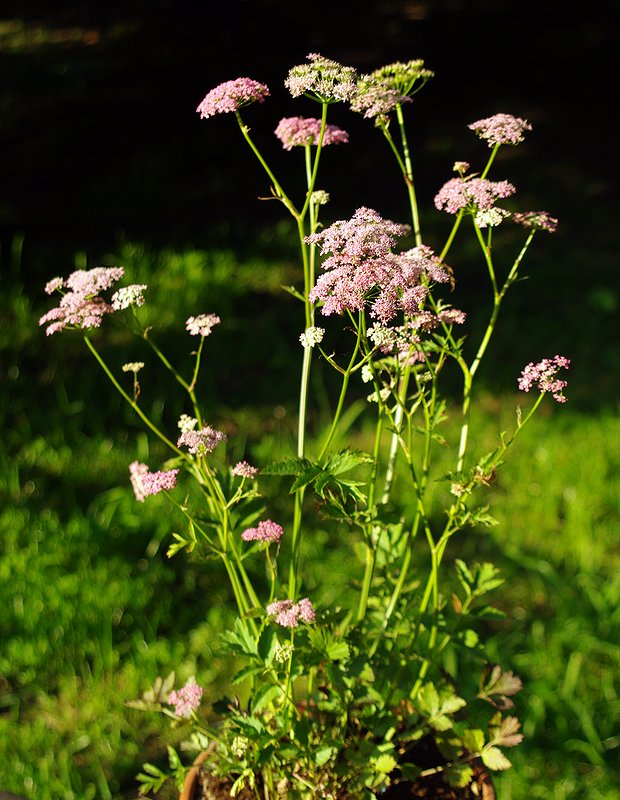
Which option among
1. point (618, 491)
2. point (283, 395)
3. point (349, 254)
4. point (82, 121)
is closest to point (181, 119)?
point (82, 121)

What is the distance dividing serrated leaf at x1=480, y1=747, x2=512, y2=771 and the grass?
22.7 inches

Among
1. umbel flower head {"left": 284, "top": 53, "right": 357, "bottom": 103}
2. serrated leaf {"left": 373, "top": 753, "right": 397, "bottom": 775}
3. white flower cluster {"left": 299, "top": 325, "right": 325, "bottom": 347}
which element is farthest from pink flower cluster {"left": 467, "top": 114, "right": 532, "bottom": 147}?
serrated leaf {"left": 373, "top": 753, "right": 397, "bottom": 775}

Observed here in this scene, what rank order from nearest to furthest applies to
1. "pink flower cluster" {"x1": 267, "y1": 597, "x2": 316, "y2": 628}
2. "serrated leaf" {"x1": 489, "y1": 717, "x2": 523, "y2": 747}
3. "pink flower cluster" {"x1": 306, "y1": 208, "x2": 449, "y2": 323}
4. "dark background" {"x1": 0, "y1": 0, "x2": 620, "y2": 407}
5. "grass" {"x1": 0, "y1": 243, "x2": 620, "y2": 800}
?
"pink flower cluster" {"x1": 306, "y1": 208, "x2": 449, "y2": 323} < "pink flower cluster" {"x1": 267, "y1": 597, "x2": 316, "y2": 628} < "serrated leaf" {"x1": 489, "y1": 717, "x2": 523, "y2": 747} < "grass" {"x1": 0, "y1": 243, "x2": 620, "y2": 800} < "dark background" {"x1": 0, "y1": 0, "x2": 620, "y2": 407}

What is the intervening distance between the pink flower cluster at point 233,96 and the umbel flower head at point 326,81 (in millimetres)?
37

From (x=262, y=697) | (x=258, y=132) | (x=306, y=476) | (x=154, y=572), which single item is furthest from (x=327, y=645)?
(x=258, y=132)

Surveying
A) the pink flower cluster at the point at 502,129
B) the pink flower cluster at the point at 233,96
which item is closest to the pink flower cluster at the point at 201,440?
the pink flower cluster at the point at 233,96

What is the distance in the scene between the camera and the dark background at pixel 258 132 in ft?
12.2

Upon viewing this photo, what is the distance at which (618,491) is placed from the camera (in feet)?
8.39

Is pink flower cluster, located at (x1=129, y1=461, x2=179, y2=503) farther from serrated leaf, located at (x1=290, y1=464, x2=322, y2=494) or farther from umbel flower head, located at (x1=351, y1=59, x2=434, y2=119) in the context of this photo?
umbel flower head, located at (x1=351, y1=59, x2=434, y2=119)

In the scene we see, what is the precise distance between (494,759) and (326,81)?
862 millimetres

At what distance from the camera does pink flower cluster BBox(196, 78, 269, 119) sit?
103 cm

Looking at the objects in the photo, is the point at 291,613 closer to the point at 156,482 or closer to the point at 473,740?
the point at 156,482

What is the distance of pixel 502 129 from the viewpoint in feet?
3.52

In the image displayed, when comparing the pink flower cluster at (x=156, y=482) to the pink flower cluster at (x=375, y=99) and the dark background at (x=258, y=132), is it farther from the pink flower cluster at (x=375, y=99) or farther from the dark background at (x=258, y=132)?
the dark background at (x=258, y=132)
